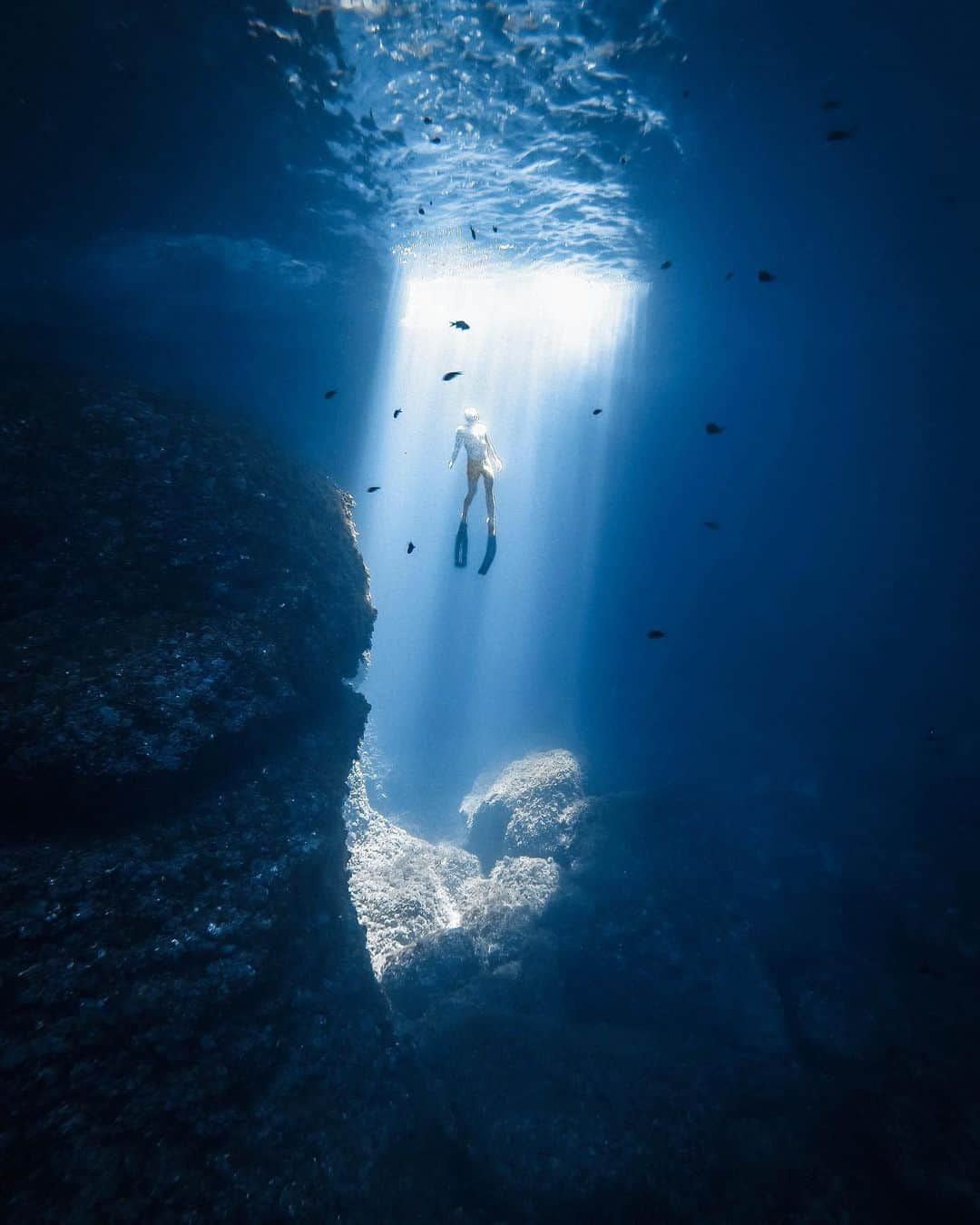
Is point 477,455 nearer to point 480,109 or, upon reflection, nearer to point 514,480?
point 480,109

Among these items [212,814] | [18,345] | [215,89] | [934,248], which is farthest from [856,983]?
[18,345]

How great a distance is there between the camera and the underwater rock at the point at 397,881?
11.1 meters

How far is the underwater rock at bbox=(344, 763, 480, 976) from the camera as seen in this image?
1112cm

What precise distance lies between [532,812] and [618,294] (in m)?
19.5

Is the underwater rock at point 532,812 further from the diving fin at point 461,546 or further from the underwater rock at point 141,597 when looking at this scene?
the underwater rock at point 141,597

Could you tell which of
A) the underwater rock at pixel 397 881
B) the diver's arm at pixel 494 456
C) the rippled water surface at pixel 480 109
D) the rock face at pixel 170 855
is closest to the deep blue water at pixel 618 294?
the rippled water surface at pixel 480 109

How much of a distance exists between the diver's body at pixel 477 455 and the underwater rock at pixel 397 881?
8134 mm

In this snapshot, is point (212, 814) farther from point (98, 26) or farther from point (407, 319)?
point (407, 319)

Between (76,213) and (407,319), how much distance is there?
11489 mm

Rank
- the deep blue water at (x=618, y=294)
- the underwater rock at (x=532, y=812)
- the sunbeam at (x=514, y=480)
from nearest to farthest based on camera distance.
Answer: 1. the deep blue water at (x=618, y=294)
2. the underwater rock at (x=532, y=812)
3. the sunbeam at (x=514, y=480)

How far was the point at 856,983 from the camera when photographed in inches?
399

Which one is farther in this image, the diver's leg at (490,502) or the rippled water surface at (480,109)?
the diver's leg at (490,502)

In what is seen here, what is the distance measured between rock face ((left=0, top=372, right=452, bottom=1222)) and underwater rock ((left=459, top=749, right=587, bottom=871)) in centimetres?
785

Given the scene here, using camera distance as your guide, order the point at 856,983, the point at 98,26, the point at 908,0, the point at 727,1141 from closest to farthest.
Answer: the point at 727,1141 < the point at 98,26 < the point at 908,0 < the point at 856,983
